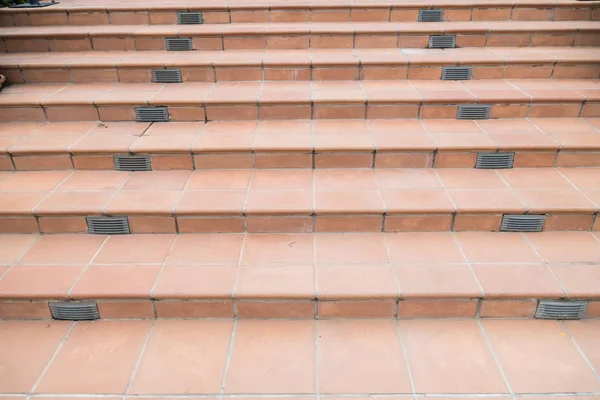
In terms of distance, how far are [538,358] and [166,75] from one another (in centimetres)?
383

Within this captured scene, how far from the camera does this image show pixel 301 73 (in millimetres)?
4312

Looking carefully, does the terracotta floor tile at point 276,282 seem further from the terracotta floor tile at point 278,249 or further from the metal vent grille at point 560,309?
the metal vent grille at point 560,309

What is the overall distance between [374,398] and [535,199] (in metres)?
1.89

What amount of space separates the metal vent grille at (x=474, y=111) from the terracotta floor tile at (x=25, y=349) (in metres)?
3.45

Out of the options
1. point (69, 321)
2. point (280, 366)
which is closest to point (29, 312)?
point (69, 321)

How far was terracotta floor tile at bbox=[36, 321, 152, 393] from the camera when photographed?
2350 mm

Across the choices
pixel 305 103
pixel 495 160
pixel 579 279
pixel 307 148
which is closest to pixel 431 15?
pixel 305 103

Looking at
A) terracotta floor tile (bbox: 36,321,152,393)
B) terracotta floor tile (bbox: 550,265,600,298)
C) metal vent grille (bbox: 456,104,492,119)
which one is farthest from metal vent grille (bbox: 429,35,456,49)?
terracotta floor tile (bbox: 36,321,152,393)

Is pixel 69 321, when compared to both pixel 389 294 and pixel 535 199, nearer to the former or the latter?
pixel 389 294

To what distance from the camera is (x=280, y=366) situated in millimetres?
2439

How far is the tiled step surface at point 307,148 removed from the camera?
11.5 feet

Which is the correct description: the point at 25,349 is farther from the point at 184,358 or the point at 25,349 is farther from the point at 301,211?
the point at 301,211

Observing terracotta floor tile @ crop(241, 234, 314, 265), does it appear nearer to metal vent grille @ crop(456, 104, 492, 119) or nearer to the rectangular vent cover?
the rectangular vent cover

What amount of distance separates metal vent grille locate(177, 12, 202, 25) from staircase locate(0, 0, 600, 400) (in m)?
0.22
